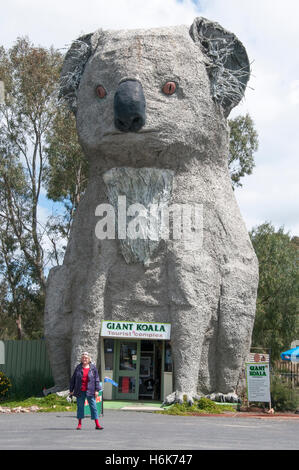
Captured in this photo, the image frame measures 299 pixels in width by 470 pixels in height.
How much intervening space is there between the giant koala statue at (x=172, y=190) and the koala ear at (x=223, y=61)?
3cm

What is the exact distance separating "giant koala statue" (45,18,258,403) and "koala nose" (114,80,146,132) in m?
0.03

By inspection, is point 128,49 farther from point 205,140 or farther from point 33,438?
point 33,438

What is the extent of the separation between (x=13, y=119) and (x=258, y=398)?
19491mm

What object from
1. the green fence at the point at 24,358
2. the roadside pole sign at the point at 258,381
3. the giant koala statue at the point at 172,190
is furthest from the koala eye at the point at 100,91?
the green fence at the point at 24,358

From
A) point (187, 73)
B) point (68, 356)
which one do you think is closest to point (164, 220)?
point (187, 73)

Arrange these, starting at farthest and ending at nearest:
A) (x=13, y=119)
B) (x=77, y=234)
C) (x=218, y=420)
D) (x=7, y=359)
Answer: (x=13, y=119), (x=7, y=359), (x=77, y=234), (x=218, y=420)

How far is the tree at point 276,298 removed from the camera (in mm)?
28658

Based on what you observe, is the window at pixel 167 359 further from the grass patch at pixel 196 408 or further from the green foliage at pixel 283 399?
the green foliage at pixel 283 399

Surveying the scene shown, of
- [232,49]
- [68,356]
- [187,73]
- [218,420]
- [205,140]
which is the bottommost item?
[218,420]

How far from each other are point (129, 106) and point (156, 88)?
108cm

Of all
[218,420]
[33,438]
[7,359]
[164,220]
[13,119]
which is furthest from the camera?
[13,119]

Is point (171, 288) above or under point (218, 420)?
above

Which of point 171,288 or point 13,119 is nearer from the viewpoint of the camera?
point 171,288

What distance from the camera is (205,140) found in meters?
17.2
